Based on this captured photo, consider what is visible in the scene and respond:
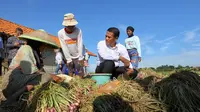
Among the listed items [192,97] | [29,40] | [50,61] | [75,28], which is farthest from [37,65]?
[50,61]

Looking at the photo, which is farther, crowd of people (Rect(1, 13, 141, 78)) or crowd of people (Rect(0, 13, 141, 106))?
crowd of people (Rect(1, 13, 141, 78))

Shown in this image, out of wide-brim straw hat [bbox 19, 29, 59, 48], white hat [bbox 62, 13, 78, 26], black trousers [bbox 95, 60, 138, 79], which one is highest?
white hat [bbox 62, 13, 78, 26]

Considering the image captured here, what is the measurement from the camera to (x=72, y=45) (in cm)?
585

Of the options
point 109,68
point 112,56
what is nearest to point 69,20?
point 112,56

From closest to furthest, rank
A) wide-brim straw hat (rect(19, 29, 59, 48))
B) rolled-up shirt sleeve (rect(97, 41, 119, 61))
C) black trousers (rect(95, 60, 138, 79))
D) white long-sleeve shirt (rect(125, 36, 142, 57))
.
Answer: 1. wide-brim straw hat (rect(19, 29, 59, 48))
2. black trousers (rect(95, 60, 138, 79))
3. rolled-up shirt sleeve (rect(97, 41, 119, 61))
4. white long-sleeve shirt (rect(125, 36, 142, 57))

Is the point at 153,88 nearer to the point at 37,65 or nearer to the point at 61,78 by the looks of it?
the point at 61,78

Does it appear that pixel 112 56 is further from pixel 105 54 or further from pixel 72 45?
Result: pixel 72 45

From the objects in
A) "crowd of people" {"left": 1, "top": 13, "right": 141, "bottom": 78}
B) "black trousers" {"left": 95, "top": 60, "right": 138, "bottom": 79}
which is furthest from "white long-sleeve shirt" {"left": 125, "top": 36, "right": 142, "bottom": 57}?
"black trousers" {"left": 95, "top": 60, "right": 138, "bottom": 79}

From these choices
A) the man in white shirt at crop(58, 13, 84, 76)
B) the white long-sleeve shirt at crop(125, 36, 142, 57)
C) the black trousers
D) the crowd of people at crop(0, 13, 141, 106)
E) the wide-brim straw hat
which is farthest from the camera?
the white long-sleeve shirt at crop(125, 36, 142, 57)

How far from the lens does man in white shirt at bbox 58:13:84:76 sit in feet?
18.7

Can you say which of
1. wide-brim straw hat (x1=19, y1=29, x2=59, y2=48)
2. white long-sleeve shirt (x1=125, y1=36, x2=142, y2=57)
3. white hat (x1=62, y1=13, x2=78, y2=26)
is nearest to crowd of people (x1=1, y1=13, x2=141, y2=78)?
white hat (x1=62, y1=13, x2=78, y2=26)

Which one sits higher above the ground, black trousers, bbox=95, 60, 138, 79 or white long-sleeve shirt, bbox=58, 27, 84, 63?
white long-sleeve shirt, bbox=58, 27, 84, 63

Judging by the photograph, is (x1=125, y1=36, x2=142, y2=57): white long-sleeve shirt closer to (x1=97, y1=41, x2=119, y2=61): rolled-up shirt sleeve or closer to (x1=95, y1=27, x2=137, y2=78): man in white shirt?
(x1=95, y1=27, x2=137, y2=78): man in white shirt

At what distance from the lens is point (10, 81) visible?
3.77 m
